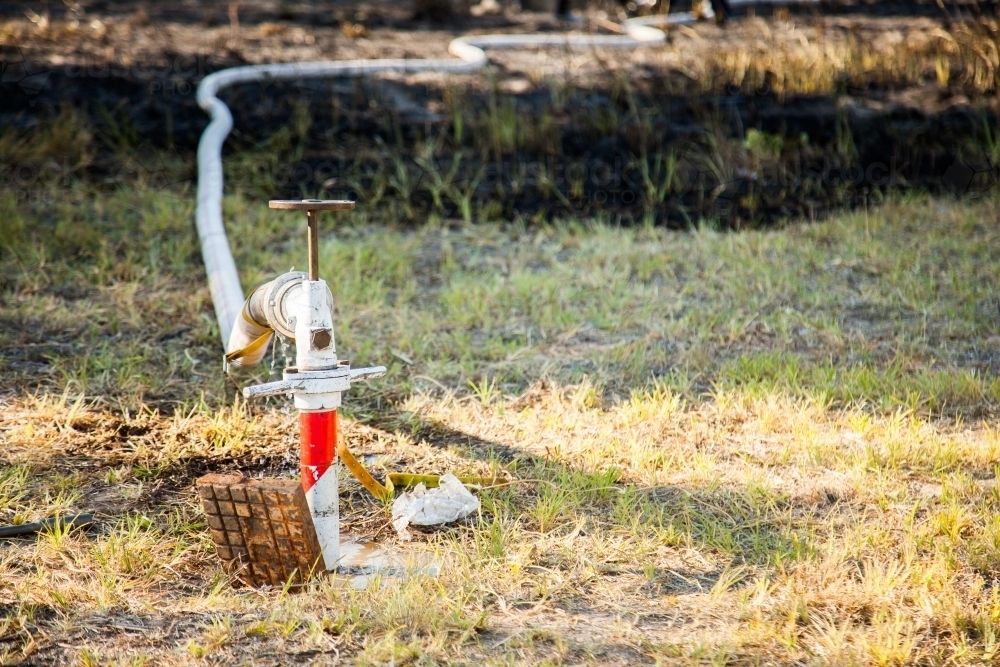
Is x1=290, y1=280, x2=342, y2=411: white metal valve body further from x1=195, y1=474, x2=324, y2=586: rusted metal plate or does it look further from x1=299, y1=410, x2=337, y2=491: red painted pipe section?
x1=195, y1=474, x2=324, y2=586: rusted metal plate

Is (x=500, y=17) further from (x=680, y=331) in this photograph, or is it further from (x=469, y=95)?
(x=680, y=331)

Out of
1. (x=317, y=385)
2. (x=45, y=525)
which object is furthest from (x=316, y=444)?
(x=45, y=525)

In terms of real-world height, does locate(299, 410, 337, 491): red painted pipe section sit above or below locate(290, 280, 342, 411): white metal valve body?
below

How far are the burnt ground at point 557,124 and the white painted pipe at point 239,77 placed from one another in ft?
0.37

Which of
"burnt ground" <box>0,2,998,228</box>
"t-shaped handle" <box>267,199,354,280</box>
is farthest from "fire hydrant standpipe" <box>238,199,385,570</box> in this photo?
"burnt ground" <box>0,2,998,228</box>

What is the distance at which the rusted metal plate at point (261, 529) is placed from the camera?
7.12 ft

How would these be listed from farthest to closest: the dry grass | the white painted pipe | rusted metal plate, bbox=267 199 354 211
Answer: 1. the white painted pipe
2. rusted metal plate, bbox=267 199 354 211
3. the dry grass

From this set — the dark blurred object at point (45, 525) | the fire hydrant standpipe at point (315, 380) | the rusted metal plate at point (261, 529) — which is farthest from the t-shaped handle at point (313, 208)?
the dark blurred object at point (45, 525)

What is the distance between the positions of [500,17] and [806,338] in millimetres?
7390

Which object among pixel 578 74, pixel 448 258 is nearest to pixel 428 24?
pixel 578 74

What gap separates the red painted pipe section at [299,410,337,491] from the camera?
2250mm

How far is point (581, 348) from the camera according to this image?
3.88m

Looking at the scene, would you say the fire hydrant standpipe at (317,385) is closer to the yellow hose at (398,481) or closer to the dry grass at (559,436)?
the dry grass at (559,436)

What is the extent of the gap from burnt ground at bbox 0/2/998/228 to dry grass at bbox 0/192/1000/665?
51cm
